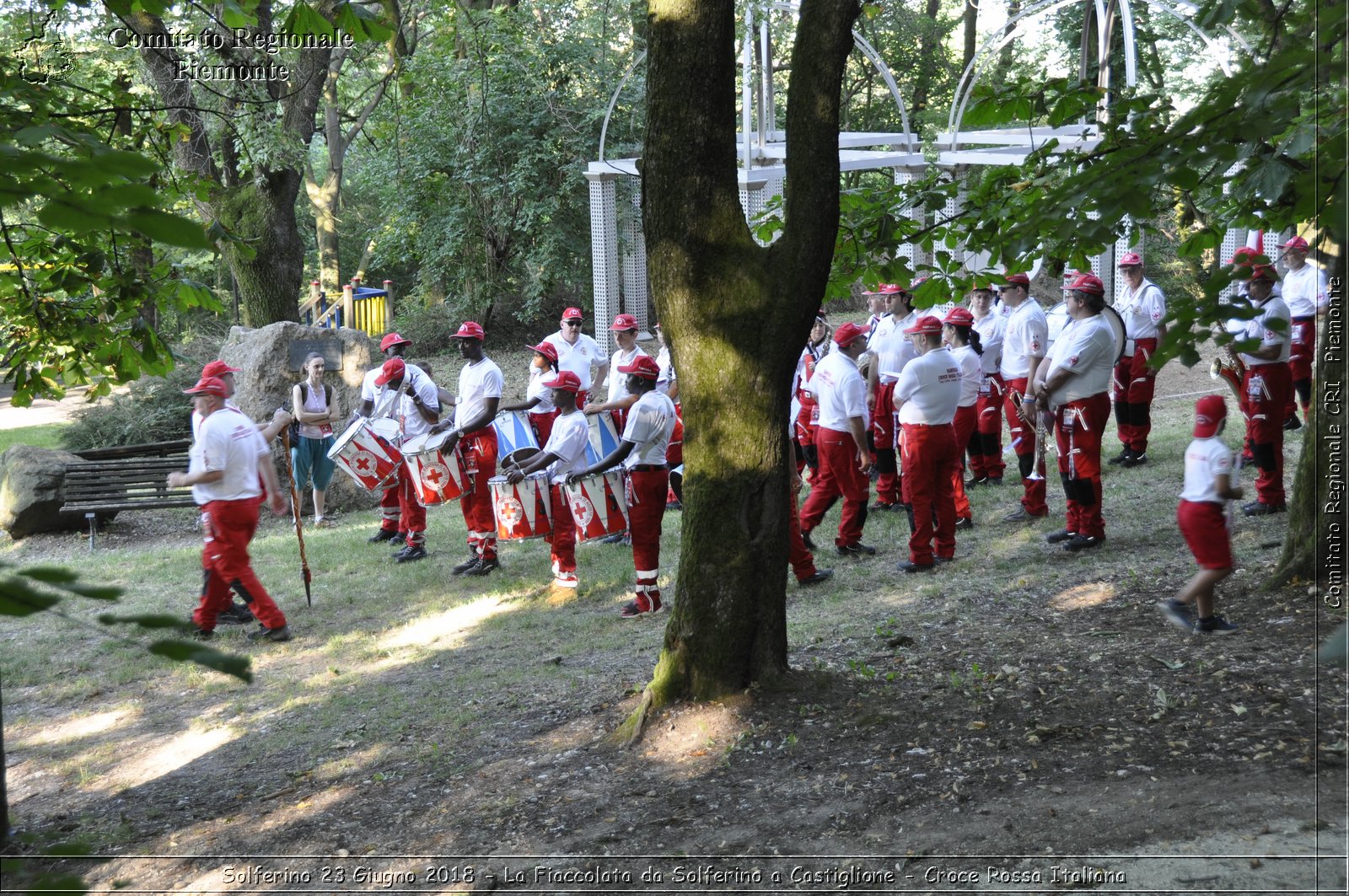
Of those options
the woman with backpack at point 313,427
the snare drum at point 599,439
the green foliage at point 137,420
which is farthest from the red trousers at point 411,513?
the green foliage at point 137,420

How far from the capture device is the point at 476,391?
10312 mm

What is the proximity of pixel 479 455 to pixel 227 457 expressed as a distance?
257 centimetres

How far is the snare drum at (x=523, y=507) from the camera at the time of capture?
9.00m

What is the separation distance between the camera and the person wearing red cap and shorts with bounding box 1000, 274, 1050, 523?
10.3 meters

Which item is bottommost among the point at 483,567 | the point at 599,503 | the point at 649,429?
the point at 483,567

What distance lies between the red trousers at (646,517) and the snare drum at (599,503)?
108 mm

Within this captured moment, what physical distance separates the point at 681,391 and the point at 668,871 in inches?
91.0

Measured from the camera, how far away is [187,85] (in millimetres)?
14078

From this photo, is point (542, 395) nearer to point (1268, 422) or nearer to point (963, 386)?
point (963, 386)

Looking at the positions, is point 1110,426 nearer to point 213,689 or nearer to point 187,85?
point 213,689

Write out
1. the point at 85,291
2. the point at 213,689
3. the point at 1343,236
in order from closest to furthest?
the point at 1343,236
the point at 85,291
the point at 213,689

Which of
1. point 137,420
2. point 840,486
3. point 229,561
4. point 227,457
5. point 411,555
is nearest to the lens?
point 227,457

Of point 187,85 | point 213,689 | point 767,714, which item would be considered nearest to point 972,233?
point 767,714

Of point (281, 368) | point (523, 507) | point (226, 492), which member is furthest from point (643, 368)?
point (281, 368)
